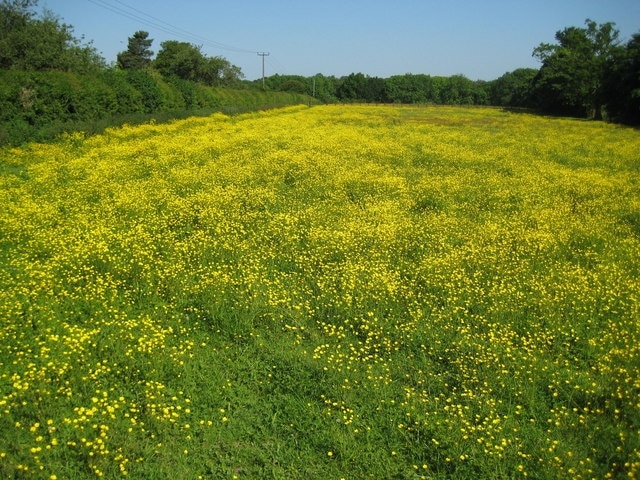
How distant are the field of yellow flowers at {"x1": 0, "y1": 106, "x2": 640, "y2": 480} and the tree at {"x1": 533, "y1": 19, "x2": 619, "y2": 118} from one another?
50.0m

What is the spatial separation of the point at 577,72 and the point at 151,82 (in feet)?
161

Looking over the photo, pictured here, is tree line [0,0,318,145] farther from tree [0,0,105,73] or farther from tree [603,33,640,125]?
tree [603,33,640,125]

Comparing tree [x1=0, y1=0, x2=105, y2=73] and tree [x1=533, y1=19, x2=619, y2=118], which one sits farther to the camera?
tree [x1=533, y1=19, x2=619, y2=118]

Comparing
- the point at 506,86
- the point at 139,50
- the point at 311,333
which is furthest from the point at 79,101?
the point at 506,86

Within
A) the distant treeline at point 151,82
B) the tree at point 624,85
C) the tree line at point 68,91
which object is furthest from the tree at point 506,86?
the tree line at point 68,91

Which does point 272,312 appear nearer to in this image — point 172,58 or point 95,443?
point 95,443

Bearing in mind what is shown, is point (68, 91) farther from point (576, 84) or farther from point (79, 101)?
point (576, 84)

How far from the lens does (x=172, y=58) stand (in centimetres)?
6538

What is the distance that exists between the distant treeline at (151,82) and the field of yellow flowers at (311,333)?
11.1 meters

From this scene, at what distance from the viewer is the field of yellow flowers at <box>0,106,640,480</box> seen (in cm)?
395

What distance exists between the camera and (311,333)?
18.8 ft

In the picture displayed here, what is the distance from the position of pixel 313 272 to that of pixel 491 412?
371 centimetres

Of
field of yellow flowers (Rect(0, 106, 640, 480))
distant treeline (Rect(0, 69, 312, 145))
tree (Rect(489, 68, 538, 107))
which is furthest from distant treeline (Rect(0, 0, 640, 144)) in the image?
tree (Rect(489, 68, 538, 107))

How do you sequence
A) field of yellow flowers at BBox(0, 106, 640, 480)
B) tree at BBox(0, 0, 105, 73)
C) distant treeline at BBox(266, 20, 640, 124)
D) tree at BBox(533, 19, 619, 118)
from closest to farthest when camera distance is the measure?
field of yellow flowers at BBox(0, 106, 640, 480) < tree at BBox(0, 0, 105, 73) < distant treeline at BBox(266, 20, 640, 124) < tree at BBox(533, 19, 619, 118)
